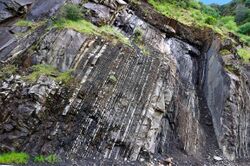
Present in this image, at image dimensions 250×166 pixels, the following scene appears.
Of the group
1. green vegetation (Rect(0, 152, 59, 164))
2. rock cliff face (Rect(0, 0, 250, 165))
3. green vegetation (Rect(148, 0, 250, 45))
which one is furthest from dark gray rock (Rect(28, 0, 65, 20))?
green vegetation (Rect(0, 152, 59, 164))

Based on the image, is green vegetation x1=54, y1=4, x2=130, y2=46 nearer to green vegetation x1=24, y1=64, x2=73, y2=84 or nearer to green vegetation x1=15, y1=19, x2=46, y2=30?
green vegetation x1=15, y1=19, x2=46, y2=30

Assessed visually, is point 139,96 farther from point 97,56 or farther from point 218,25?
point 218,25

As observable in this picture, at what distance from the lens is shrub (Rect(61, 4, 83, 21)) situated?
2062 centimetres

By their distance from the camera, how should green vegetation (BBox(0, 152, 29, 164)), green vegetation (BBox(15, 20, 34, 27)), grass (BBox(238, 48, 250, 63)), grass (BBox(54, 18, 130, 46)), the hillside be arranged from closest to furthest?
green vegetation (BBox(0, 152, 29, 164)) → grass (BBox(54, 18, 130, 46)) → green vegetation (BBox(15, 20, 34, 27)) → grass (BBox(238, 48, 250, 63)) → the hillside

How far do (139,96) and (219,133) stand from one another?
5.38 metres

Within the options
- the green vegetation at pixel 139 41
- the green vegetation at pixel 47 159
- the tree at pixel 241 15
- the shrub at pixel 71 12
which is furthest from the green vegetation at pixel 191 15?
the green vegetation at pixel 47 159

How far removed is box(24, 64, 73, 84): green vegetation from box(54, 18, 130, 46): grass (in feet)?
9.00

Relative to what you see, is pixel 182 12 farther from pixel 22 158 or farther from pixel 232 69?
pixel 22 158

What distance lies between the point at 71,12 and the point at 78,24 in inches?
29.0

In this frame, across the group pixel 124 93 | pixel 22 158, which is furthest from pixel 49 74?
pixel 22 158

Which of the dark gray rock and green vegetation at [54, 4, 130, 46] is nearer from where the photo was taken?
green vegetation at [54, 4, 130, 46]

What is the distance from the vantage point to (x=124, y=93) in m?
18.1

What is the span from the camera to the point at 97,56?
18906 millimetres

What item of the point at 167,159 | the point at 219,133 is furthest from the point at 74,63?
the point at 219,133
